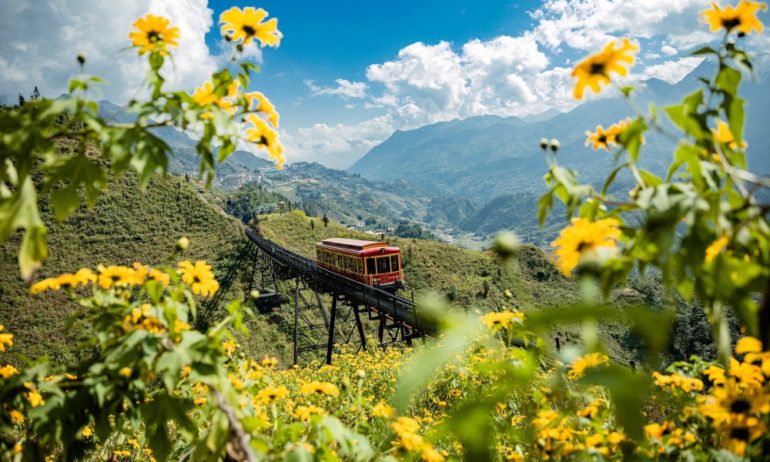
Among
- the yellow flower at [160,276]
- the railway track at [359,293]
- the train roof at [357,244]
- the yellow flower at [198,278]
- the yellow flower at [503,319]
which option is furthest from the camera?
the train roof at [357,244]

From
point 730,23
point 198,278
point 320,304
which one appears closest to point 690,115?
point 730,23

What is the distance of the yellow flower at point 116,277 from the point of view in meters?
1.47

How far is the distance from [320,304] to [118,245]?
31531 millimetres

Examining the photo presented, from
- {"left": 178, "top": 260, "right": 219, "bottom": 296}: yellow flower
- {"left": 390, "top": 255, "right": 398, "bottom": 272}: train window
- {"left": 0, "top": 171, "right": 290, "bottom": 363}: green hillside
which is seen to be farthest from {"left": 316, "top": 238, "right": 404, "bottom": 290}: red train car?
{"left": 178, "top": 260, "right": 219, "bottom": 296}: yellow flower

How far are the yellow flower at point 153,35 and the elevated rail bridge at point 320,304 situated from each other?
24.7ft

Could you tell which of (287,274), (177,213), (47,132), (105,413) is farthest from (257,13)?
(177,213)

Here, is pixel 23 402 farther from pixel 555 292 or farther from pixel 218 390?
pixel 555 292

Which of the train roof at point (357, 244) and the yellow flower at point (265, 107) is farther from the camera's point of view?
the train roof at point (357, 244)

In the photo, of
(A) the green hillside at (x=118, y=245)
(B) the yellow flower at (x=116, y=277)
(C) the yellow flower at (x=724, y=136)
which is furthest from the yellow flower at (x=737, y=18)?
(A) the green hillside at (x=118, y=245)

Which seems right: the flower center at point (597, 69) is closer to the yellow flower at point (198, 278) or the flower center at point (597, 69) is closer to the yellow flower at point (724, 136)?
the yellow flower at point (724, 136)

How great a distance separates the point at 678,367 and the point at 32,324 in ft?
130

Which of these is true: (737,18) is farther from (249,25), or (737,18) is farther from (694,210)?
(249,25)

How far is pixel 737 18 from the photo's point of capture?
129 centimetres

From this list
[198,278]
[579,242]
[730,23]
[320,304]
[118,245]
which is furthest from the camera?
[118,245]
